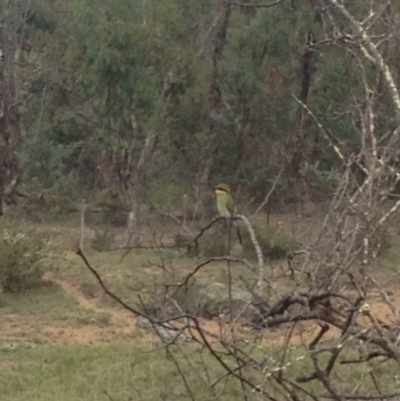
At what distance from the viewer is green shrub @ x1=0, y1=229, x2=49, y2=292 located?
10.2m

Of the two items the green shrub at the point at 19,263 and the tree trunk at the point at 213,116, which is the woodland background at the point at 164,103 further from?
the green shrub at the point at 19,263

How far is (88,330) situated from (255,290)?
6820mm

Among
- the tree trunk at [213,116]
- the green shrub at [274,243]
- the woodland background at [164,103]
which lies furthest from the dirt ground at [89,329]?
the tree trunk at [213,116]

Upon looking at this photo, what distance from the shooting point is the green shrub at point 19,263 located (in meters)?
10.2

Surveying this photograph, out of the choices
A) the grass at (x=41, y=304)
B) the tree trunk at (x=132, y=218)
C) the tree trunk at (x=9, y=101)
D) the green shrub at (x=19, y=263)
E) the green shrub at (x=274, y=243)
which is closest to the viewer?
the grass at (x=41, y=304)

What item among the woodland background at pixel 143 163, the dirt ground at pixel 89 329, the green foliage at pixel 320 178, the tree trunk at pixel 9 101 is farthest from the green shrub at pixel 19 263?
the green foliage at pixel 320 178

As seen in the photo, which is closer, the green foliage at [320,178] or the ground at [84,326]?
the ground at [84,326]

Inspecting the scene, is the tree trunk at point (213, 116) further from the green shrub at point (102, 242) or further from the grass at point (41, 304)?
the grass at point (41, 304)

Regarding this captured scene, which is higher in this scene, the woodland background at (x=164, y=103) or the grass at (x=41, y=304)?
the woodland background at (x=164, y=103)

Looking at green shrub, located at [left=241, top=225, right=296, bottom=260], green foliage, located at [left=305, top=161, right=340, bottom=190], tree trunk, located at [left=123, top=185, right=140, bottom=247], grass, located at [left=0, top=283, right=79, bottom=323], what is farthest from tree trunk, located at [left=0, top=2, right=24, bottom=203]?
grass, located at [left=0, top=283, right=79, bottom=323]

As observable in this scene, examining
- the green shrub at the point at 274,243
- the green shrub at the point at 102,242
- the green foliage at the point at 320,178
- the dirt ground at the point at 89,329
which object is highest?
the green foliage at the point at 320,178

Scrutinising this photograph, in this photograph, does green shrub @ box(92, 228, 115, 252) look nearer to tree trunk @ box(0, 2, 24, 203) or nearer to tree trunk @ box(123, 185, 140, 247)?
tree trunk @ box(123, 185, 140, 247)

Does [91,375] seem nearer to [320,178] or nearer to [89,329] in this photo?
A: [89,329]

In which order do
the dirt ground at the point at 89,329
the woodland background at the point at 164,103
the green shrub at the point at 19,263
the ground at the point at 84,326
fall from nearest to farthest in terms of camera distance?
the ground at the point at 84,326 < the dirt ground at the point at 89,329 < the green shrub at the point at 19,263 < the woodland background at the point at 164,103
